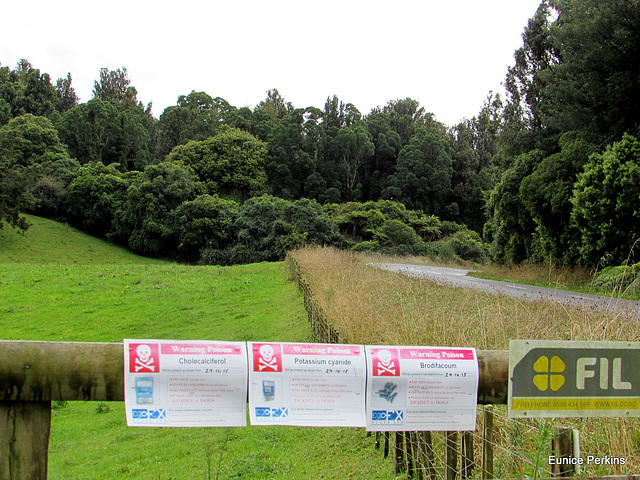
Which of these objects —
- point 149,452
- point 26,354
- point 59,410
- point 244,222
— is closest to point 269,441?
point 149,452

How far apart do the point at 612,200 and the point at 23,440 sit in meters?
18.5

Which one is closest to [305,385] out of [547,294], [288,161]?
[547,294]

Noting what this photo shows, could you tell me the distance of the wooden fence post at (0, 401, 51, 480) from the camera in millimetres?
2365

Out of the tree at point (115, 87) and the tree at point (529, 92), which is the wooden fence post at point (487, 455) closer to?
the tree at point (529, 92)

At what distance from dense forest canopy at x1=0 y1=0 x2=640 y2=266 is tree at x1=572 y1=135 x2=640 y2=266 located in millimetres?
54

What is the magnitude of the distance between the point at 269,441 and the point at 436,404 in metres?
4.01

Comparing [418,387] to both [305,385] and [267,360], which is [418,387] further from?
[267,360]

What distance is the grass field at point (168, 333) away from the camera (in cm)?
537

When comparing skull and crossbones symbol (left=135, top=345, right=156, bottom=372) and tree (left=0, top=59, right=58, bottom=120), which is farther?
tree (left=0, top=59, right=58, bottom=120)

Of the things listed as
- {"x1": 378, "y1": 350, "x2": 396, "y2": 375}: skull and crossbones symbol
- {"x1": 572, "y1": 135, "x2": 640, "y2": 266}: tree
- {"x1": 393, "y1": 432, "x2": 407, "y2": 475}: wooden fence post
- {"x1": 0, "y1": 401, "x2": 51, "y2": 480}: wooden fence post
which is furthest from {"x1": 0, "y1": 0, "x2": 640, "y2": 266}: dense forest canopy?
{"x1": 0, "y1": 401, "x2": 51, "y2": 480}: wooden fence post

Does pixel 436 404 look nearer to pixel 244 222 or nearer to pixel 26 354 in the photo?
pixel 26 354

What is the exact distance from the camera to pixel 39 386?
94.5 inches

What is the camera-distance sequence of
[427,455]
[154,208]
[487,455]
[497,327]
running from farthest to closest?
[154,208]
[497,327]
[427,455]
[487,455]

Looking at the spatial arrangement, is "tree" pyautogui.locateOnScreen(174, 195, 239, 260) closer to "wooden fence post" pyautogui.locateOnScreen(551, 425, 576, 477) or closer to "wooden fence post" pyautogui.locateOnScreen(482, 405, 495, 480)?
"wooden fence post" pyautogui.locateOnScreen(482, 405, 495, 480)
